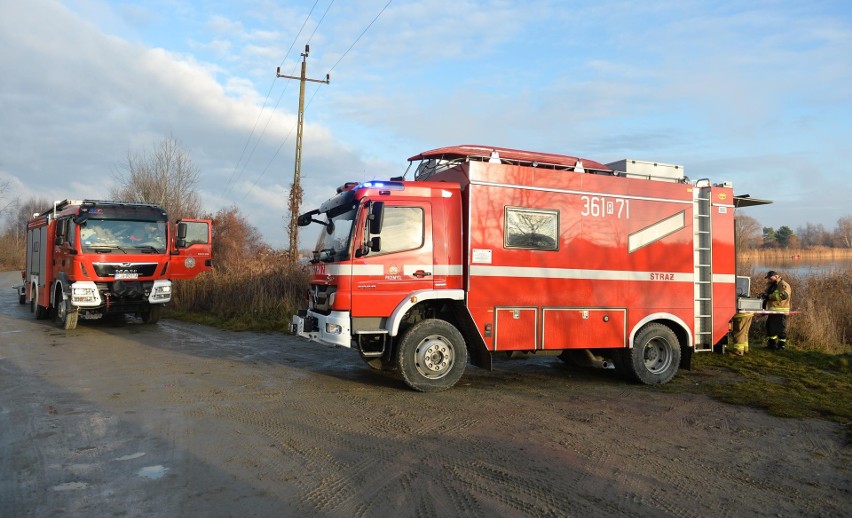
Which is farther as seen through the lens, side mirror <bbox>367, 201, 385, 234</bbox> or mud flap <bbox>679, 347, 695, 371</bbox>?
mud flap <bbox>679, 347, 695, 371</bbox>

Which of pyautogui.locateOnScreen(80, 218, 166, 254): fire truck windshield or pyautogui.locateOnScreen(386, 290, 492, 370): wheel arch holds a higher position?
pyautogui.locateOnScreen(80, 218, 166, 254): fire truck windshield

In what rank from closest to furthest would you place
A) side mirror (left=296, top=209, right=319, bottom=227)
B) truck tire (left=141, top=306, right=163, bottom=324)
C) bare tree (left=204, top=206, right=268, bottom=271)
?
side mirror (left=296, top=209, right=319, bottom=227)
truck tire (left=141, top=306, right=163, bottom=324)
bare tree (left=204, top=206, right=268, bottom=271)

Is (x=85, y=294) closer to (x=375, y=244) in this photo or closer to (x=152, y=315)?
(x=152, y=315)

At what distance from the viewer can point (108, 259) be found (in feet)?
42.5

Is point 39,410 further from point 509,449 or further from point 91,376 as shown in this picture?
point 509,449

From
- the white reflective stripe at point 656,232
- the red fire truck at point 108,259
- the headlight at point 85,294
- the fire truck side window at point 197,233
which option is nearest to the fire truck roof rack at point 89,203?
the red fire truck at point 108,259

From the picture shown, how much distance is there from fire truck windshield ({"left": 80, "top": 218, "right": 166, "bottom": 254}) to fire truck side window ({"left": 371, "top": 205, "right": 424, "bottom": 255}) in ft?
29.4

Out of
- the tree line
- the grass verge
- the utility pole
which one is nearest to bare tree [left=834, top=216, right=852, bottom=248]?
the tree line

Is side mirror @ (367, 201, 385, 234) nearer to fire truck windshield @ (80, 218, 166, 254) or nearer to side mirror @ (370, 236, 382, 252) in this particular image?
side mirror @ (370, 236, 382, 252)

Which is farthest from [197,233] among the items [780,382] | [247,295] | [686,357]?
[780,382]

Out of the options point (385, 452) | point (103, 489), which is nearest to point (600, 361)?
point (385, 452)

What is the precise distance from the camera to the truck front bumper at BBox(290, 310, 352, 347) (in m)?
7.12

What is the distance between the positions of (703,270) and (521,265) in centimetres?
323

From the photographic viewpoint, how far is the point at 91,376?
8.14m
